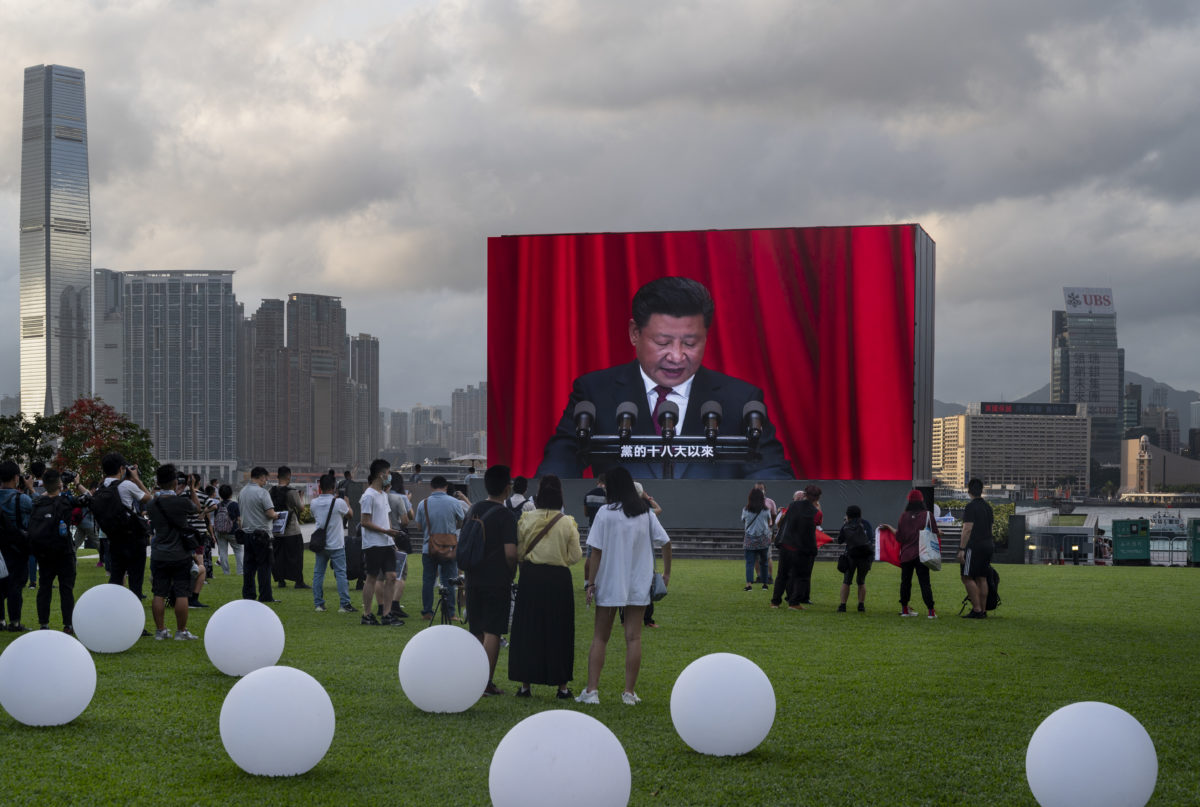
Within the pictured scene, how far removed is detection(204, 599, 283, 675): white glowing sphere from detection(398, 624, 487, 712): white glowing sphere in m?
1.85

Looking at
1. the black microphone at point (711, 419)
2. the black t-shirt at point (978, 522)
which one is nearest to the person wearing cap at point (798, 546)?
the black t-shirt at point (978, 522)

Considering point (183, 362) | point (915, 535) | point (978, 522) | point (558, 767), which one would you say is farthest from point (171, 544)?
point (183, 362)

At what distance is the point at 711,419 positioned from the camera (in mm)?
29500

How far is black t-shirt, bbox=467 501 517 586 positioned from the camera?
816 cm

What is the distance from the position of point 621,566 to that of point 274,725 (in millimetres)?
2688

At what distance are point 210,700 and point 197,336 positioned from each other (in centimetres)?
18312

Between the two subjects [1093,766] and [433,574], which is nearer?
[1093,766]

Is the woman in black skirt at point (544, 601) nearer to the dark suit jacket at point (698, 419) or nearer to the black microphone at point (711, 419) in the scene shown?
the dark suit jacket at point (698, 419)

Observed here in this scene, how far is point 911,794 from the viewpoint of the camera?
5.75 metres

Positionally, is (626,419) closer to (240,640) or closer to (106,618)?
(106,618)

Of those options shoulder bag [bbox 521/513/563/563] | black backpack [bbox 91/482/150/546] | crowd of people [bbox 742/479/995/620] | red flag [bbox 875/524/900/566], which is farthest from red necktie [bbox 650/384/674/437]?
shoulder bag [bbox 521/513/563/563]

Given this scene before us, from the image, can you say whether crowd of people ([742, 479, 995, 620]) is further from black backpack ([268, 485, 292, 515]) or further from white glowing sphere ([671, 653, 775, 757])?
white glowing sphere ([671, 653, 775, 757])

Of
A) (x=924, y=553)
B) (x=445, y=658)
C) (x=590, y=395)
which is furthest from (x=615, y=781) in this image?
(x=590, y=395)

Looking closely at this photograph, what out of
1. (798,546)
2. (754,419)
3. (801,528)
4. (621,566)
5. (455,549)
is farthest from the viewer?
(754,419)
